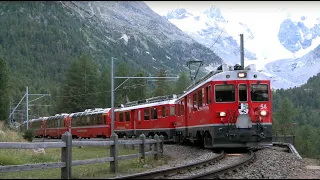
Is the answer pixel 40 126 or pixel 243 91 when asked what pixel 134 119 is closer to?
pixel 243 91

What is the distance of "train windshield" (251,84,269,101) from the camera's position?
18.7 m

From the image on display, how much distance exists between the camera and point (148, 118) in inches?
1315

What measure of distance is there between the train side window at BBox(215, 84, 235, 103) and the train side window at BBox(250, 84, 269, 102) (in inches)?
32.3

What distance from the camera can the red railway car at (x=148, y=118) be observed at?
3052cm

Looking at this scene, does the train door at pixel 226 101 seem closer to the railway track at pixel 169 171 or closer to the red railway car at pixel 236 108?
the red railway car at pixel 236 108

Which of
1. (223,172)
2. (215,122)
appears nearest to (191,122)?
(215,122)

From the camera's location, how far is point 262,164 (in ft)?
46.0

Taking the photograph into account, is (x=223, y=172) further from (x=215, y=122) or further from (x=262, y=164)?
(x=215, y=122)

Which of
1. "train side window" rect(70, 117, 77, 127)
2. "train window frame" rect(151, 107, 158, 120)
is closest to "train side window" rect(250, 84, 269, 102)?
"train window frame" rect(151, 107, 158, 120)

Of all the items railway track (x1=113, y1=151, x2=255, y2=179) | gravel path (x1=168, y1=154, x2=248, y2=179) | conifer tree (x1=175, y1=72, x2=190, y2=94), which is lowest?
gravel path (x1=168, y1=154, x2=248, y2=179)

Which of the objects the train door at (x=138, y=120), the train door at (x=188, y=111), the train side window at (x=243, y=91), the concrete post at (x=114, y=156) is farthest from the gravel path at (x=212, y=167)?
the train door at (x=138, y=120)

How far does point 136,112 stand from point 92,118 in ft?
29.5

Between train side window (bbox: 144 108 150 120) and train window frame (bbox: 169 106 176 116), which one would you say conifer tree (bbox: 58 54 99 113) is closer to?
train side window (bbox: 144 108 150 120)

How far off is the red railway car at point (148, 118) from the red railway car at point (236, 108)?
10611 millimetres
